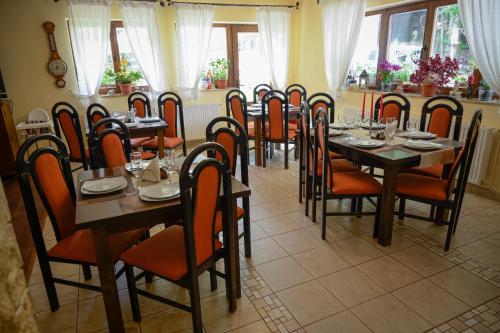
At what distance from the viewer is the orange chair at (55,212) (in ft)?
5.80

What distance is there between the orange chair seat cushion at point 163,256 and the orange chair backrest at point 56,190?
46 centimetres

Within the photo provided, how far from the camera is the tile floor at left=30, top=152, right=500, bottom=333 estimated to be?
73.8 inches

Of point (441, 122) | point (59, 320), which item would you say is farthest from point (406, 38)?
point (59, 320)

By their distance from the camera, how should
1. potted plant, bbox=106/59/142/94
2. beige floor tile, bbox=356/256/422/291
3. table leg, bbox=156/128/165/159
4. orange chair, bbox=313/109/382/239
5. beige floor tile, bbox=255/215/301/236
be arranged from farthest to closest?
potted plant, bbox=106/59/142/94 < table leg, bbox=156/128/165/159 < beige floor tile, bbox=255/215/301/236 < orange chair, bbox=313/109/382/239 < beige floor tile, bbox=356/256/422/291

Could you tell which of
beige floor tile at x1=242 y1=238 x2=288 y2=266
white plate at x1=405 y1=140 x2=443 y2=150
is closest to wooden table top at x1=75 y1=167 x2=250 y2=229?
beige floor tile at x1=242 y1=238 x2=288 y2=266

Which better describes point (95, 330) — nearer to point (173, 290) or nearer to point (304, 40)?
point (173, 290)

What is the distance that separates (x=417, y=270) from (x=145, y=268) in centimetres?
180

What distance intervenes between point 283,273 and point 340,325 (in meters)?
0.55

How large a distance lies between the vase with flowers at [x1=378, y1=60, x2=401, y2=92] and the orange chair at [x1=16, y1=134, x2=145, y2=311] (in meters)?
3.82

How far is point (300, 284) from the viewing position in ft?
7.18

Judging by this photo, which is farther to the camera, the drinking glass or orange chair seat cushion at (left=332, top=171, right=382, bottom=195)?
orange chair seat cushion at (left=332, top=171, right=382, bottom=195)

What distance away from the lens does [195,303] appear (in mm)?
1656

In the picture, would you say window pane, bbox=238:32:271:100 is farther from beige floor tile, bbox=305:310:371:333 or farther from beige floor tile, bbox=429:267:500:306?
beige floor tile, bbox=305:310:371:333

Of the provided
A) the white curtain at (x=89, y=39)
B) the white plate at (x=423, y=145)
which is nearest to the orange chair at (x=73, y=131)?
the white curtain at (x=89, y=39)
